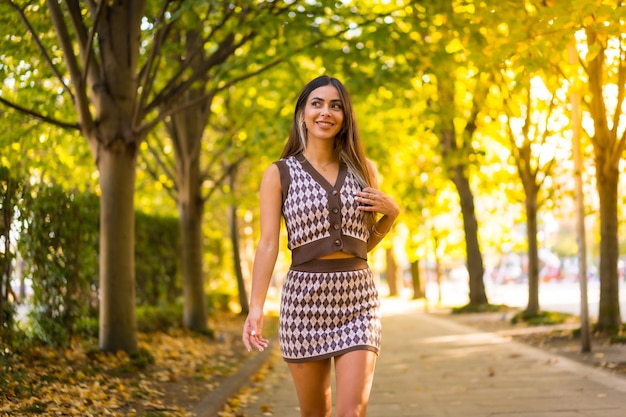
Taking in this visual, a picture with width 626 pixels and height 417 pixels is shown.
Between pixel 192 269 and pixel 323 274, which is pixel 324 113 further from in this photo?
pixel 192 269

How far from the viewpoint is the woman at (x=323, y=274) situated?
4004 mm

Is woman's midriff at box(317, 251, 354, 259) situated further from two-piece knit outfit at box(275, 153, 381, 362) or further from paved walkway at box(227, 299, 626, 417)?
paved walkway at box(227, 299, 626, 417)

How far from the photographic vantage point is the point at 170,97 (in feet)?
38.2

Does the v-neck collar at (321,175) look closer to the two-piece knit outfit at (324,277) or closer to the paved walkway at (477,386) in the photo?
the two-piece knit outfit at (324,277)

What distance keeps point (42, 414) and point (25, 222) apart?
11.4 feet

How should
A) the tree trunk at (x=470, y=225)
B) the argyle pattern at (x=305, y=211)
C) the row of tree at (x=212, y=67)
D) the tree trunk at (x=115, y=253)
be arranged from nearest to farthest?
the argyle pattern at (x=305, y=211)
the row of tree at (x=212, y=67)
the tree trunk at (x=115, y=253)
the tree trunk at (x=470, y=225)

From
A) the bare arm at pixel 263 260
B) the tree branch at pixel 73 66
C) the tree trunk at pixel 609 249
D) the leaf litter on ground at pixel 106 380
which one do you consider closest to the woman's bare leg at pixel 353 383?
the bare arm at pixel 263 260

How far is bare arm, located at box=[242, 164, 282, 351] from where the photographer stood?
4.13 metres

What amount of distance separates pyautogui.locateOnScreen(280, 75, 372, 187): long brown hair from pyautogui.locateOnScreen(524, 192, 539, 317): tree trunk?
14998 millimetres

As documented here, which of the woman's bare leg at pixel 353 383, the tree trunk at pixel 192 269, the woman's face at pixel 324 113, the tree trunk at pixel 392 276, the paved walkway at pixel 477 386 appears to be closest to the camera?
the woman's bare leg at pixel 353 383

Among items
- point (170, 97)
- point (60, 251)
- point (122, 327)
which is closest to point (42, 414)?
point (122, 327)

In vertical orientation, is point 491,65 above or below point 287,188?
above

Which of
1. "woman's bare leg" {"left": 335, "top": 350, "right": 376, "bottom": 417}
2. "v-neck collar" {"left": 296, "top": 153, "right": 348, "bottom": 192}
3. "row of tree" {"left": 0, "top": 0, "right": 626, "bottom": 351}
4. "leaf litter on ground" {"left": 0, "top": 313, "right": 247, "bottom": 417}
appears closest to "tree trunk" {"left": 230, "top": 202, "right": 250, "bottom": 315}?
"row of tree" {"left": 0, "top": 0, "right": 626, "bottom": 351}

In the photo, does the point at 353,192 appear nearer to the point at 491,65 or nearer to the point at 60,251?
the point at 491,65
